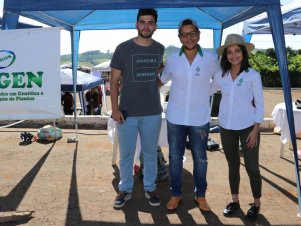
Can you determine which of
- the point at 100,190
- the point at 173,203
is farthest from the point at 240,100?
the point at 100,190

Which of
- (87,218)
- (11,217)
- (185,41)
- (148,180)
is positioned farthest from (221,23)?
(11,217)

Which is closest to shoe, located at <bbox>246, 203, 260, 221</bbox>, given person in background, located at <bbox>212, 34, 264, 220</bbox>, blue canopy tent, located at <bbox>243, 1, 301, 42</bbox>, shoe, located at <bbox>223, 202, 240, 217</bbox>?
shoe, located at <bbox>223, 202, 240, 217</bbox>

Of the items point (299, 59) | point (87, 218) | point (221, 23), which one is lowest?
point (87, 218)

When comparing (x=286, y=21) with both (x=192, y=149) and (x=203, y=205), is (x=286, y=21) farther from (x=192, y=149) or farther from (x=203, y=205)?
(x=203, y=205)

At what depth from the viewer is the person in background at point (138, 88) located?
10.3 ft

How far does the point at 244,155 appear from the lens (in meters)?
3.15

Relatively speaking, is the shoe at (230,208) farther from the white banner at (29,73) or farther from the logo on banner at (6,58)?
the logo on banner at (6,58)

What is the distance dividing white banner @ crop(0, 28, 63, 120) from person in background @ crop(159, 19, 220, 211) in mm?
1157

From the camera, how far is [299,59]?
22922 mm

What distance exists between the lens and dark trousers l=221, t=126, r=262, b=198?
10.1 feet

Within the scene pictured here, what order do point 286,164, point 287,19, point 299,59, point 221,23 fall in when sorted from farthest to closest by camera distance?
point 299,59
point 287,19
point 221,23
point 286,164

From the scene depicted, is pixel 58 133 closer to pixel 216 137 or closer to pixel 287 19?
pixel 216 137

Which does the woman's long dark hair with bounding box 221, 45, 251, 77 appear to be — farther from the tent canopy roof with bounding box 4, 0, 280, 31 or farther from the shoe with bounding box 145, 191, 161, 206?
the shoe with bounding box 145, 191, 161, 206

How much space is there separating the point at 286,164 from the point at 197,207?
2209 millimetres
